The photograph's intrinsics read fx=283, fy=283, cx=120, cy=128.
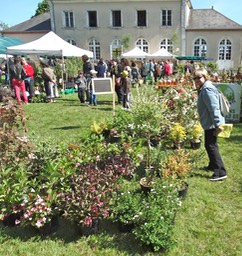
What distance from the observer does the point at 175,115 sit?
6.27 meters

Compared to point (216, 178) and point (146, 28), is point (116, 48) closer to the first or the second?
point (146, 28)

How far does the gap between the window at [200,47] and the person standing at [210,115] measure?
3003cm

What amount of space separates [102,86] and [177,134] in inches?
180

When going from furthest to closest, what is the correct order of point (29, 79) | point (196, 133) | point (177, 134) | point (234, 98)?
point (29, 79)
point (234, 98)
point (196, 133)
point (177, 134)

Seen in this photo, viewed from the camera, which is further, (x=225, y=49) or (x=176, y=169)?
(x=225, y=49)

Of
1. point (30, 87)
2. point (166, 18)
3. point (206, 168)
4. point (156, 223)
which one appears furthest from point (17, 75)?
point (166, 18)

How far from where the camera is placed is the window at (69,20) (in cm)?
3306

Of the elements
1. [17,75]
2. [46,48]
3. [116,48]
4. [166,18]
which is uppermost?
[166,18]

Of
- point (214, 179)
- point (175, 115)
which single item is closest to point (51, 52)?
point (175, 115)

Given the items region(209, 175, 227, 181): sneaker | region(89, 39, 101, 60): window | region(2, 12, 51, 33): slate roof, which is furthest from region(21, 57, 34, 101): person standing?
region(2, 12, 51, 33): slate roof

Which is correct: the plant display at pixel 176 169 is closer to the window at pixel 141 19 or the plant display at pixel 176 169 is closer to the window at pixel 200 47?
the window at pixel 200 47

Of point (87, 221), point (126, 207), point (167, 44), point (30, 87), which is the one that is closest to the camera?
point (87, 221)

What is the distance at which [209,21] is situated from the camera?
108 ft

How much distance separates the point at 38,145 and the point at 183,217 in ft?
7.82
